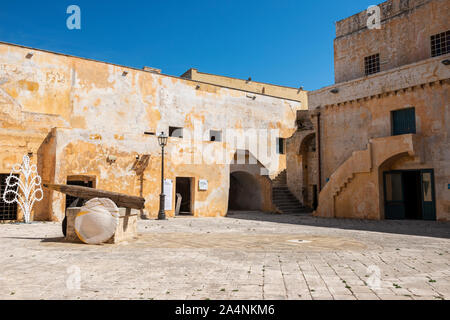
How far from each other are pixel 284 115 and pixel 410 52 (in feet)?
33.4

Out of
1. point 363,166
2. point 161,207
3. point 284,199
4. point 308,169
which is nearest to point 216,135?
point 284,199

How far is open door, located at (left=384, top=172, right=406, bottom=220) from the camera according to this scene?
17484 millimetres

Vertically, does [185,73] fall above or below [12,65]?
above

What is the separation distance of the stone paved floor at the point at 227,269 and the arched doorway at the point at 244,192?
46.9ft

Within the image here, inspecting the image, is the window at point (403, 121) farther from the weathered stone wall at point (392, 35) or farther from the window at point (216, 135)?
the window at point (216, 135)

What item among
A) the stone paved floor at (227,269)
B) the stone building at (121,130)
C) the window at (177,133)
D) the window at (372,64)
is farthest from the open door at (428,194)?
the window at (177,133)

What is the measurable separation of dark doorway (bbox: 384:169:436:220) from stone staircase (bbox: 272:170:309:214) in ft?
20.6

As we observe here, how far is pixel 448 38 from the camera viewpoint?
56.0 ft

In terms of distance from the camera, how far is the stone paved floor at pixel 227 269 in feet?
15.9

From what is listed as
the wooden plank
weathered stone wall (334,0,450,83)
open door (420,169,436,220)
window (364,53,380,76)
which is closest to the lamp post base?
the wooden plank

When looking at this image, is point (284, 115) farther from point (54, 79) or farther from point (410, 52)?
point (54, 79)

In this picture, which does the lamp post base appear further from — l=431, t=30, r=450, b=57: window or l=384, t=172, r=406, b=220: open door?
l=431, t=30, r=450, b=57: window
